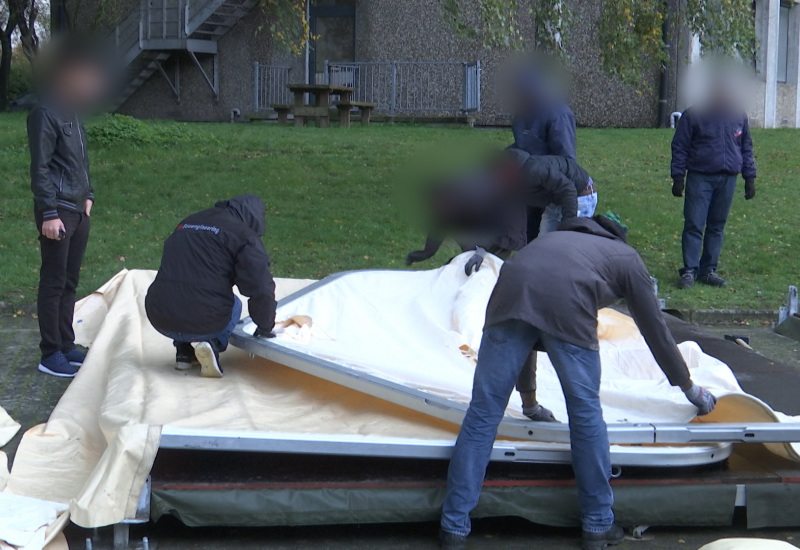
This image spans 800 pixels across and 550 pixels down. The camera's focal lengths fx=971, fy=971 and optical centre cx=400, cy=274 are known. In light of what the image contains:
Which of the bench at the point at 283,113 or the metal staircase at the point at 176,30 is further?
the metal staircase at the point at 176,30

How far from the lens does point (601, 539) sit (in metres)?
4.26

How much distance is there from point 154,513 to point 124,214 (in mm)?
7824

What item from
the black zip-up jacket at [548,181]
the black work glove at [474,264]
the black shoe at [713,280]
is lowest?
the black shoe at [713,280]

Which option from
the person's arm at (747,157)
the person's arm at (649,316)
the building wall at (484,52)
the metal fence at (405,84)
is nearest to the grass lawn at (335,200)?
the person's arm at (747,157)

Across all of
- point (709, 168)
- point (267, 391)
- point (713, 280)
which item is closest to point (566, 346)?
point (267, 391)

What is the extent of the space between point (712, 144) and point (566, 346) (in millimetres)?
6046

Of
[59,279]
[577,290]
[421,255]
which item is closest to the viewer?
[577,290]

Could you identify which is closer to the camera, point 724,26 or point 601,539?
point 601,539

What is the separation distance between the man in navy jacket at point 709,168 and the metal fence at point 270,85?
509 inches

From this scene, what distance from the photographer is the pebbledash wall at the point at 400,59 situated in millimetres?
19516

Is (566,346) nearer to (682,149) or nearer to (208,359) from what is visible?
(208,359)

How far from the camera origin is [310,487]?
4312mm

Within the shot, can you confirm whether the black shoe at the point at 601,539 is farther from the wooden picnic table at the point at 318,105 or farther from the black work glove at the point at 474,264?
the wooden picnic table at the point at 318,105

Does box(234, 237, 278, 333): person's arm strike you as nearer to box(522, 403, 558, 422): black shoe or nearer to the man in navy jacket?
box(522, 403, 558, 422): black shoe
